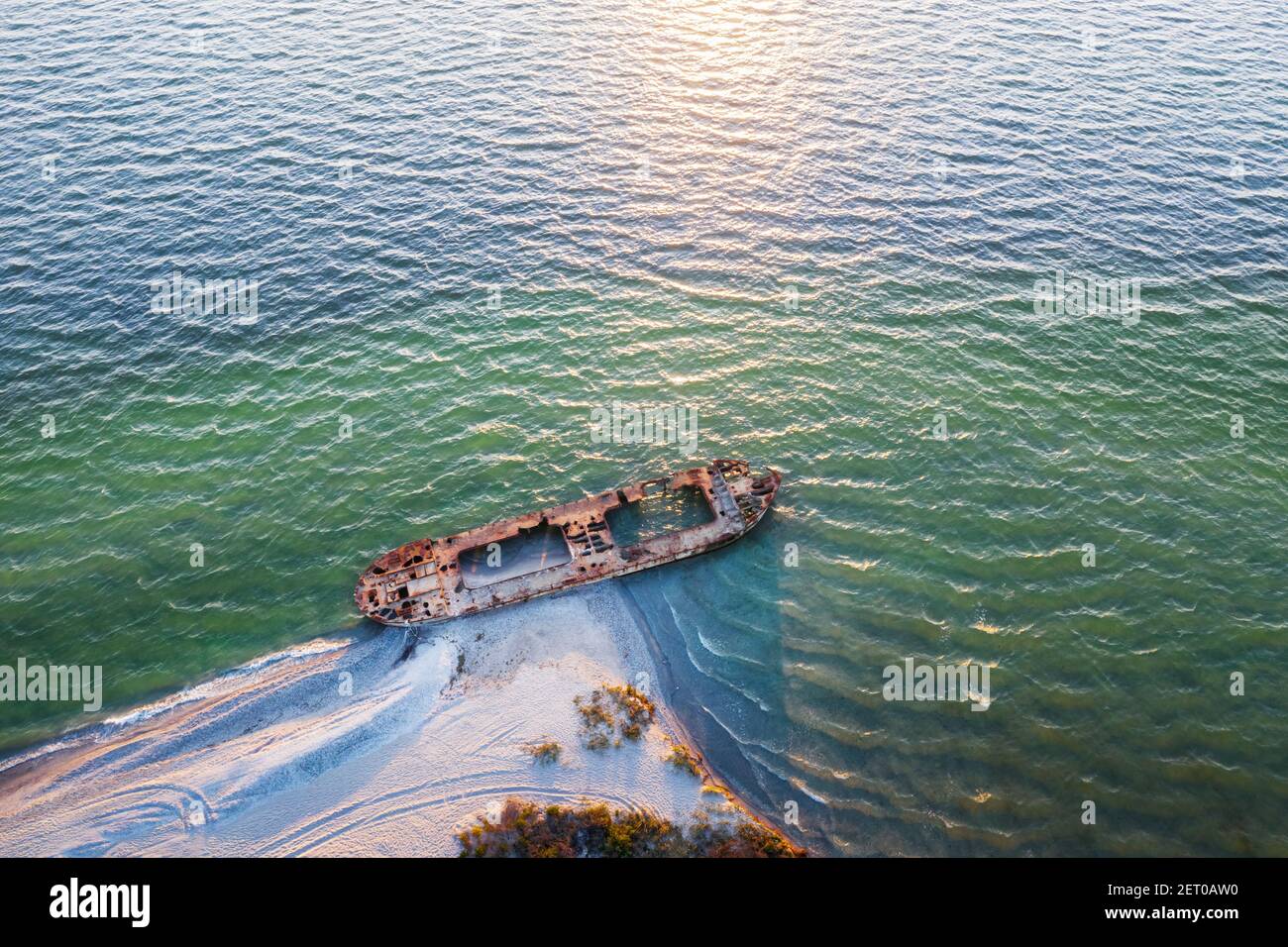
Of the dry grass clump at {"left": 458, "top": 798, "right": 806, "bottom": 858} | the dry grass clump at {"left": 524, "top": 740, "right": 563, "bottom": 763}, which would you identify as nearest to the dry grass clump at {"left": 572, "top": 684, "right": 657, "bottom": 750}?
the dry grass clump at {"left": 524, "top": 740, "right": 563, "bottom": 763}

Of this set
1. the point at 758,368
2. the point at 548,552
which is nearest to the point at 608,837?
the point at 548,552


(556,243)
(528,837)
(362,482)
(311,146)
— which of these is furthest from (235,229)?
(528,837)

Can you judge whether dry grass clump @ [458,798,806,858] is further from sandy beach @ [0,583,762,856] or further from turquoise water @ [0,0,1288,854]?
turquoise water @ [0,0,1288,854]

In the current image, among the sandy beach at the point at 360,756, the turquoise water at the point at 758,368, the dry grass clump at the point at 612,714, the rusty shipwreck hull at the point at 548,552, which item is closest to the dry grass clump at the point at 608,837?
the sandy beach at the point at 360,756

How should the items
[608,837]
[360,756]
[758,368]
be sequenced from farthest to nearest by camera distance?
1. [758,368]
2. [360,756]
3. [608,837]

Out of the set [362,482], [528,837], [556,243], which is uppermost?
[556,243]

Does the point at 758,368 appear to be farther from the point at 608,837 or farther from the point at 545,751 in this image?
the point at 608,837
